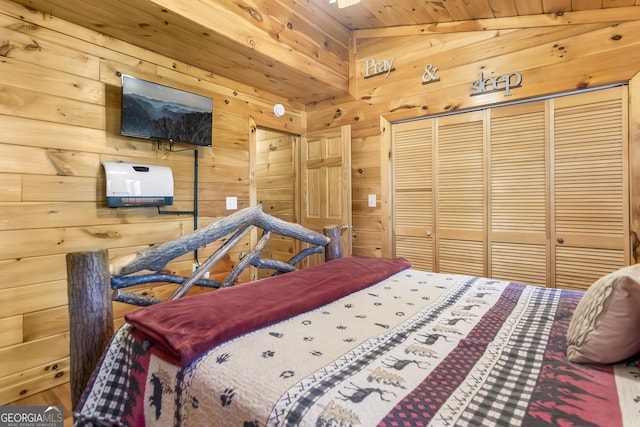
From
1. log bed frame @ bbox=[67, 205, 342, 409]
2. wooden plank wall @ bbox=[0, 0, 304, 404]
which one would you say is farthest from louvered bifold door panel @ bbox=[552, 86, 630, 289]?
wooden plank wall @ bbox=[0, 0, 304, 404]

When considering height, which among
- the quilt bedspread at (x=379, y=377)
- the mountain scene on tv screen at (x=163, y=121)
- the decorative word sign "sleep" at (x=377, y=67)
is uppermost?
the decorative word sign "sleep" at (x=377, y=67)

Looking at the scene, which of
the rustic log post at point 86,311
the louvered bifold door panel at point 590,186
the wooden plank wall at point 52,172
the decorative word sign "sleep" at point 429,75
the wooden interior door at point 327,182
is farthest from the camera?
the wooden interior door at point 327,182

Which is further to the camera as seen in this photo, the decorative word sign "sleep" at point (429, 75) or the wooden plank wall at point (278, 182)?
the wooden plank wall at point (278, 182)

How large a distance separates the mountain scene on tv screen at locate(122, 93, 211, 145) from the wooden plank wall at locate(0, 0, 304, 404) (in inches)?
5.9

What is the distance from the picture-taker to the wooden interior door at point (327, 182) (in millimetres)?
3623

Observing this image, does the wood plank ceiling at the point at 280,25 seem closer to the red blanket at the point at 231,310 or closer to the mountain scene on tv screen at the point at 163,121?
the mountain scene on tv screen at the point at 163,121

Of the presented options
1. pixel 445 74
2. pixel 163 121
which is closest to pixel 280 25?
pixel 163 121

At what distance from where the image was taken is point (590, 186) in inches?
95.9

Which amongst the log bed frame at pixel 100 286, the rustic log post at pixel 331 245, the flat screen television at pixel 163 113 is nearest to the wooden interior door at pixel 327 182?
the rustic log post at pixel 331 245

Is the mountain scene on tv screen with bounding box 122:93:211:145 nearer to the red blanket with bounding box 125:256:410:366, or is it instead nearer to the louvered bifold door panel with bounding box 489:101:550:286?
the red blanket with bounding box 125:256:410:366

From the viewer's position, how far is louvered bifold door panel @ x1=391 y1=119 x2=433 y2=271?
321cm

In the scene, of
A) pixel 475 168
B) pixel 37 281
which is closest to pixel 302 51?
pixel 475 168

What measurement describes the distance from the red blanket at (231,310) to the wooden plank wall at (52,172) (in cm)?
143

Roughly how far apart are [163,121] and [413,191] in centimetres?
239
